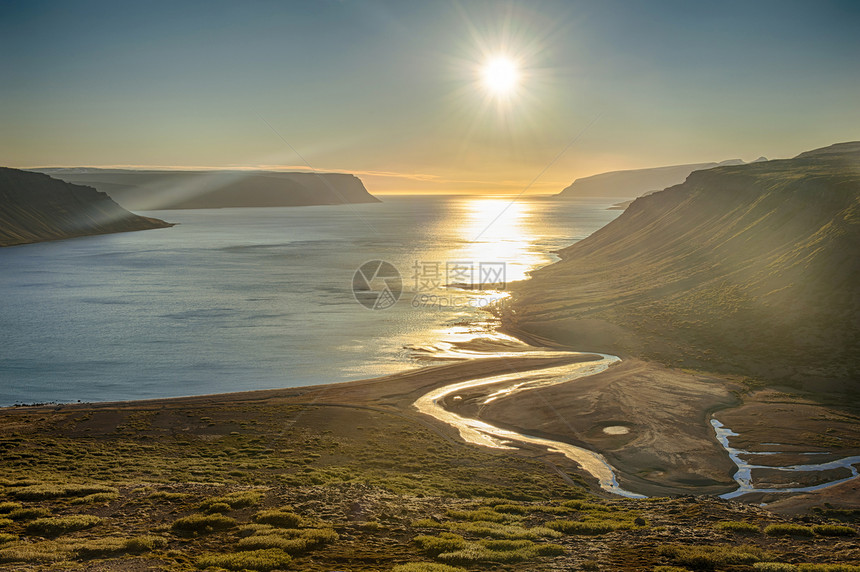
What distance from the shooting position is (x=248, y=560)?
61.4 feet

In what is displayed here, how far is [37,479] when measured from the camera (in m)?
29.9

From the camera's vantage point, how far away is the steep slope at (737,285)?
60594mm

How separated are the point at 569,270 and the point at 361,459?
85210mm

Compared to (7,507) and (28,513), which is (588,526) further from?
(7,507)

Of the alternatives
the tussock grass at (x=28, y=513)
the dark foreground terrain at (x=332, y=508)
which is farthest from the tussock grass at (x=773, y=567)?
the tussock grass at (x=28, y=513)

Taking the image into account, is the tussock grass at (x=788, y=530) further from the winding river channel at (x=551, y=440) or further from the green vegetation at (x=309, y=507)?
the winding river channel at (x=551, y=440)

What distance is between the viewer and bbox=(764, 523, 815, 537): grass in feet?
76.4

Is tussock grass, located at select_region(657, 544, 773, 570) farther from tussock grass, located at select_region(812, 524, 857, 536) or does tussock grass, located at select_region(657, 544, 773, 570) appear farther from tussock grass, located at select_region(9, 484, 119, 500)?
tussock grass, located at select_region(9, 484, 119, 500)

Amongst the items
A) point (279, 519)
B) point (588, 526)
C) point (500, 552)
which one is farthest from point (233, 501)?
point (588, 526)

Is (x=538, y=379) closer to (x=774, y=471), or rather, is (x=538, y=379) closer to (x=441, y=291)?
(x=774, y=471)

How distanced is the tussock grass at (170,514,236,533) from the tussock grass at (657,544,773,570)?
56.0 feet

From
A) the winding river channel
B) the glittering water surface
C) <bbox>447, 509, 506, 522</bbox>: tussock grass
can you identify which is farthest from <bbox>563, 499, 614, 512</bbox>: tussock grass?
the glittering water surface

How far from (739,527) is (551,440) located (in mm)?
19116

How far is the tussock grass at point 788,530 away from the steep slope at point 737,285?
35.7m
